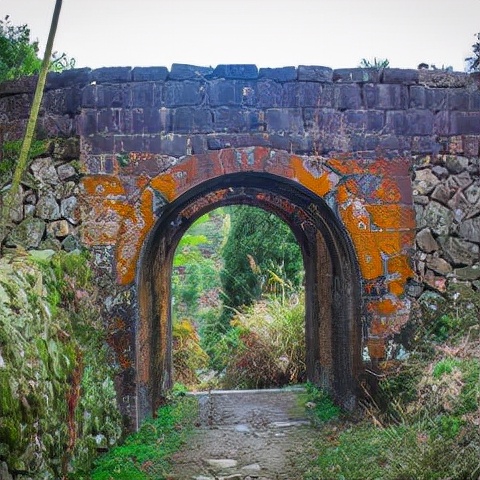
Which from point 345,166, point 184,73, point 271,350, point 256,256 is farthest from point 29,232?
point 256,256

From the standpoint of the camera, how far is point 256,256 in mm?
13844

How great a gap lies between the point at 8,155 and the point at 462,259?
4818 millimetres

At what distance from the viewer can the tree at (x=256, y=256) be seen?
13.3 m

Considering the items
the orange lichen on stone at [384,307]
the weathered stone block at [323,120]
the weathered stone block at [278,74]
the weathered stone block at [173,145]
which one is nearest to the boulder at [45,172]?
the weathered stone block at [173,145]

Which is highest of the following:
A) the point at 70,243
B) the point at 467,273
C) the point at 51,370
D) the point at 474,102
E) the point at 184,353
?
the point at 474,102

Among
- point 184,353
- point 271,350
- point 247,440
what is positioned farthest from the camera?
point 184,353

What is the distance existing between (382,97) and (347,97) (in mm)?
366

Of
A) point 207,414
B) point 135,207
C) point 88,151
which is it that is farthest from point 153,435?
point 88,151

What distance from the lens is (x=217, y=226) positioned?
24156 mm

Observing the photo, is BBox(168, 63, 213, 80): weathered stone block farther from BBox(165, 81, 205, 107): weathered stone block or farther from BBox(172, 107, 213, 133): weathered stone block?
BBox(172, 107, 213, 133): weathered stone block

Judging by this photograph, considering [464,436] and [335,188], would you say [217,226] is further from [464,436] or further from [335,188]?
[464,436]

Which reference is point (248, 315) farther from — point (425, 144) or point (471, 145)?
point (471, 145)

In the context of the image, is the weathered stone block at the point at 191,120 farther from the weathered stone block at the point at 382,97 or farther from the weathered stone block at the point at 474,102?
the weathered stone block at the point at 474,102

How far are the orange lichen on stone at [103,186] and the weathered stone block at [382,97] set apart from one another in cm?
269
